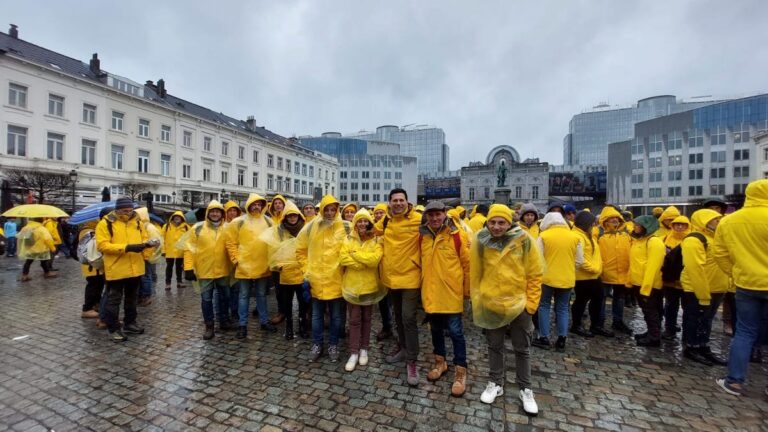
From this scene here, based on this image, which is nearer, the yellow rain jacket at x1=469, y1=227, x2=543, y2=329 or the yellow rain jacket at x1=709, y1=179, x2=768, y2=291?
the yellow rain jacket at x1=469, y1=227, x2=543, y2=329

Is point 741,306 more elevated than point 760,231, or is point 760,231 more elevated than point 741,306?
point 760,231

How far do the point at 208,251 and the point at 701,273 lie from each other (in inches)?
281

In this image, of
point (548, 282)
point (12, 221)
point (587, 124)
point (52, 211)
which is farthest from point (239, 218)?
point (587, 124)

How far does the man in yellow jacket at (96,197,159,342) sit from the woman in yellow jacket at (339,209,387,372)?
330cm

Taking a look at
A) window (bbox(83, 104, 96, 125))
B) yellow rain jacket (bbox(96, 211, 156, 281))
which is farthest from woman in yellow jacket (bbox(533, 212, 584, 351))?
window (bbox(83, 104, 96, 125))

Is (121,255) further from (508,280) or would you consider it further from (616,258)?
(616,258)

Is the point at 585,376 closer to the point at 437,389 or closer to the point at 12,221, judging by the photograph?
the point at 437,389

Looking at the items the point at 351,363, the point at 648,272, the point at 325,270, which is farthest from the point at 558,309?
the point at 325,270

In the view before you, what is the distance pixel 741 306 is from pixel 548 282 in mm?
2009

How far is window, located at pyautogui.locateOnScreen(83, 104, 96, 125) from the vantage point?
27.6 m

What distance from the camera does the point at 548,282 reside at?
5.11 m

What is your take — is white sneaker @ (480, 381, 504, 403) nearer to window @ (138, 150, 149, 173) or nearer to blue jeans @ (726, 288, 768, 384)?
blue jeans @ (726, 288, 768, 384)

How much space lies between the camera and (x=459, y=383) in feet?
12.9

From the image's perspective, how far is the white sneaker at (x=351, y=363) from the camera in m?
4.49
